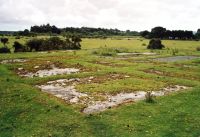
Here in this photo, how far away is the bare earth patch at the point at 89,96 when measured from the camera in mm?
19234

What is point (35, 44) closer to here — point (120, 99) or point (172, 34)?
point (120, 99)

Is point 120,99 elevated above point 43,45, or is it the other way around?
point 43,45

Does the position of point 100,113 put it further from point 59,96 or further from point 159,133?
point 59,96

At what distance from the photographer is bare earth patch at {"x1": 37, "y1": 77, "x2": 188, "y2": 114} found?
19.2 m

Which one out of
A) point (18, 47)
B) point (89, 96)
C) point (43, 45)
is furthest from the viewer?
point (43, 45)

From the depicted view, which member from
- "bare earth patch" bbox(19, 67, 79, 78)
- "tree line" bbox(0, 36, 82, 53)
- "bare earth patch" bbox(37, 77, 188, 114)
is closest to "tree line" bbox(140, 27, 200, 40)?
"tree line" bbox(0, 36, 82, 53)

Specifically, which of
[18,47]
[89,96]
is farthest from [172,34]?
[89,96]

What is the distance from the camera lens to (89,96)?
856 inches

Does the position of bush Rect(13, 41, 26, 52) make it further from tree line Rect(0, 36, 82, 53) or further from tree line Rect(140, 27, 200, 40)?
tree line Rect(140, 27, 200, 40)

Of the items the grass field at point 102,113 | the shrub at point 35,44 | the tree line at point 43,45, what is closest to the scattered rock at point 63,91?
the grass field at point 102,113

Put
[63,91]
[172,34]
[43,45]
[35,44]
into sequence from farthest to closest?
[172,34] < [43,45] < [35,44] < [63,91]

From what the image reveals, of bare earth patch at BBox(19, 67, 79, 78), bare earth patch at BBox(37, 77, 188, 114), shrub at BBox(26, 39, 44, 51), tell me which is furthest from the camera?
shrub at BBox(26, 39, 44, 51)

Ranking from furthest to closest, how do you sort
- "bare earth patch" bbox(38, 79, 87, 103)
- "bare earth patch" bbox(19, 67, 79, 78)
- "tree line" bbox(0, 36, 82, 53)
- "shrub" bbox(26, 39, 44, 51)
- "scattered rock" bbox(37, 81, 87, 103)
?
"shrub" bbox(26, 39, 44, 51) < "tree line" bbox(0, 36, 82, 53) < "bare earth patch" bbox(19, 67, 79, 78) < "bare earth patch" bbox(38, 79, 87, 103) < "scattered rock" bbox(37, 81, 87, 103)

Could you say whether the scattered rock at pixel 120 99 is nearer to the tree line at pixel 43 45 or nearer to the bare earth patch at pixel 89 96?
the bare earth patch at pixel 89 96
